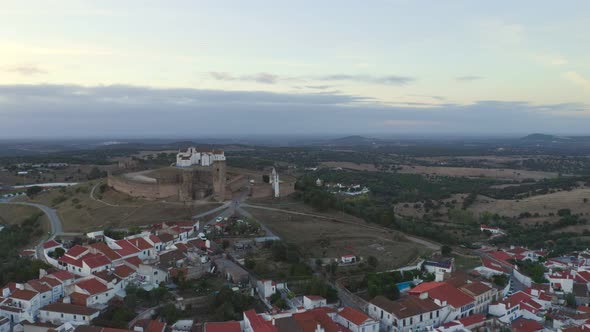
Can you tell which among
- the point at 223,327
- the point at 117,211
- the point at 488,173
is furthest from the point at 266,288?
the point at 488,173

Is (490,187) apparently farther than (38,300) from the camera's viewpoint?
Yes

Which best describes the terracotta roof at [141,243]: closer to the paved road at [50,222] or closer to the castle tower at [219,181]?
the paved road at [50,222]

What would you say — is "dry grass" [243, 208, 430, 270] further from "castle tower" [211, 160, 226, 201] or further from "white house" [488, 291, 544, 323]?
"white house" [488, 291, 544, 323]

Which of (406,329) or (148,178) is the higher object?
(148,178)

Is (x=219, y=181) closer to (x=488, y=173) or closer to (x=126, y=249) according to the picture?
(x=126, y=249)

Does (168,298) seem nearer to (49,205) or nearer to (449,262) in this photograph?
(449,262)

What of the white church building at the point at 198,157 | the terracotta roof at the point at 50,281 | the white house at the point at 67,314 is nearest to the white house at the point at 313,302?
the white house at the point at 67,314

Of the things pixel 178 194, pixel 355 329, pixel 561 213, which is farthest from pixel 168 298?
pixel 561 213
